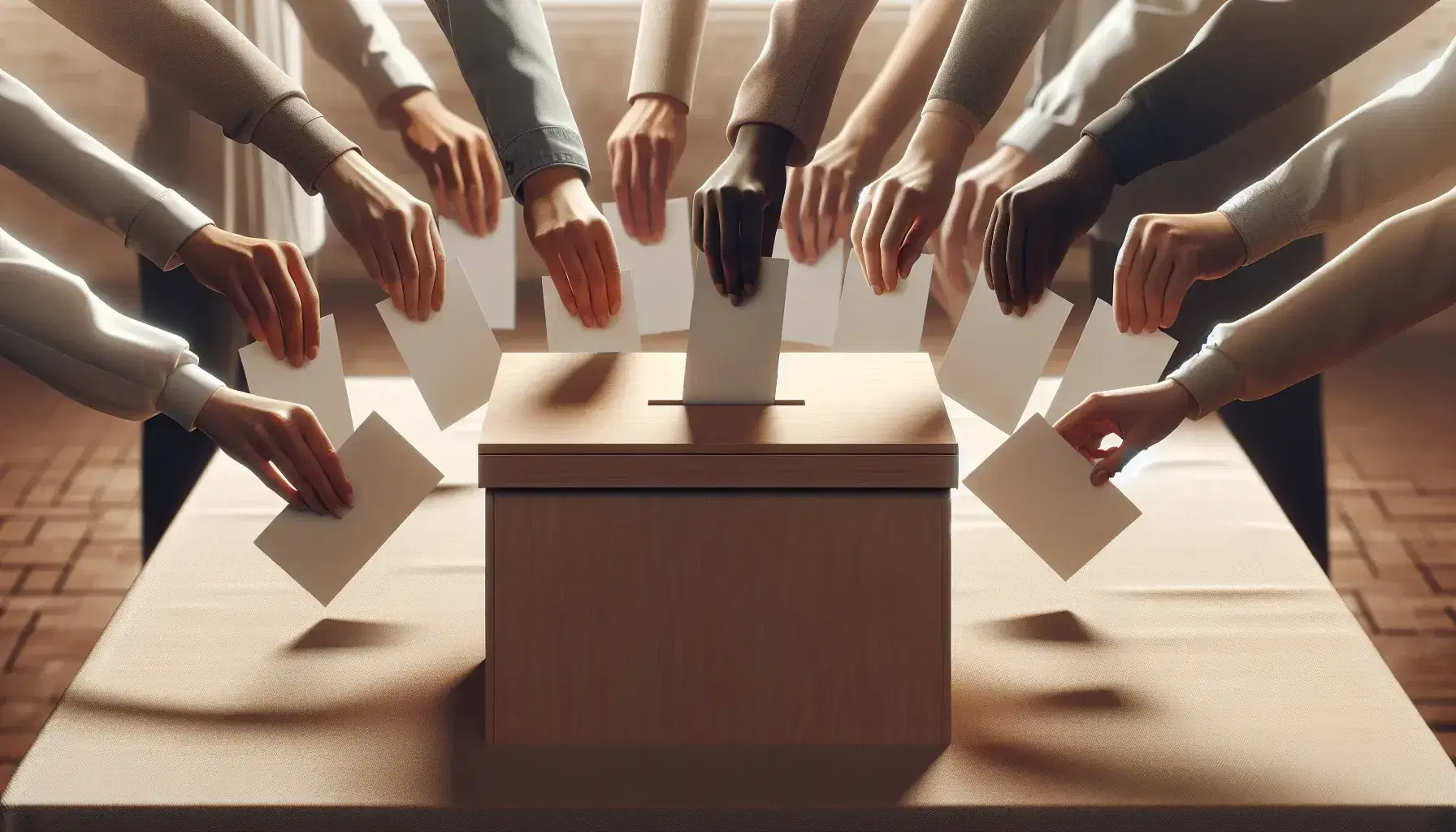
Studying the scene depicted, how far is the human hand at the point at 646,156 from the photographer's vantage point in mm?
1522

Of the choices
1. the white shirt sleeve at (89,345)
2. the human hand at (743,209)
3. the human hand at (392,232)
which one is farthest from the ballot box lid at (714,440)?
the white shirt sleeve at (89,345)

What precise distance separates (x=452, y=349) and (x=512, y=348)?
2067mm

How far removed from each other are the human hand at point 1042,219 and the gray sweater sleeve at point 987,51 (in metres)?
0.16

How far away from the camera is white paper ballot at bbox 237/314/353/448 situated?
127cm

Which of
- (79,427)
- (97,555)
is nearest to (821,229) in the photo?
(97,555)

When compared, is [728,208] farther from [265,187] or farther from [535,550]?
[265,187]

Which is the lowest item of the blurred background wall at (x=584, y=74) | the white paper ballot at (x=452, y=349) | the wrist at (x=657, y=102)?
the white paper ballot at (x=452, y=349)

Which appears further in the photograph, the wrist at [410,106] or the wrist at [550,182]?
the wrist at [410,106]

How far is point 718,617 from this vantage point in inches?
41.1

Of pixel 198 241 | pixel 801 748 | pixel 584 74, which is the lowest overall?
pixel 801 748

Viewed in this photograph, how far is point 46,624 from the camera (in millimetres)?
2129

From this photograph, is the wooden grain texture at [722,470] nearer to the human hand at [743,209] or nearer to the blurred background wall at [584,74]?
the human hand at [743,209]

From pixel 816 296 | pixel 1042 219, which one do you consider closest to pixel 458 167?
pixel 816 296

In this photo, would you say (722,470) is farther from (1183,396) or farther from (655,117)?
(655,117)
